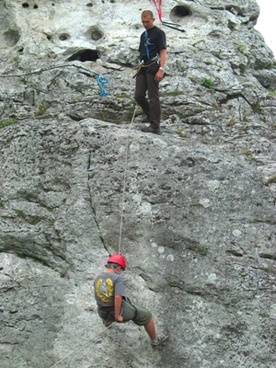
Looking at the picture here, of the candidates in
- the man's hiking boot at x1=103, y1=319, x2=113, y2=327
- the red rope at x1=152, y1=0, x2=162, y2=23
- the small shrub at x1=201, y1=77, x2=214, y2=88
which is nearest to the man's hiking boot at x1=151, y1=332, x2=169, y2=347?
the man's hiking boot at x1=103, y1=319, x2=113, y2=327

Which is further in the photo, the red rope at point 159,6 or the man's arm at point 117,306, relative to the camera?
the red rope at point 159,6

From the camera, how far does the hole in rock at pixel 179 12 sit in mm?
17203

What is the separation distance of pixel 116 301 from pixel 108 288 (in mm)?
262

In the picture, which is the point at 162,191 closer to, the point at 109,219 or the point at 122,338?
the point at 109,219

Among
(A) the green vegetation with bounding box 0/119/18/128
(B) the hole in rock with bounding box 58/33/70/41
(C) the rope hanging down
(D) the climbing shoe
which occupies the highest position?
(C) the rope hanging down

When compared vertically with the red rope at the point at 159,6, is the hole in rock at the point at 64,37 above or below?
below

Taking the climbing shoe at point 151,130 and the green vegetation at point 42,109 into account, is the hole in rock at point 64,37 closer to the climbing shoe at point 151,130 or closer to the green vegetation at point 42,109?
the green vegetation at point 42,109

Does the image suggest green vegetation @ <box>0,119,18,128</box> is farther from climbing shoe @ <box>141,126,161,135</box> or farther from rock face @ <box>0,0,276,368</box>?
climbing shoe @ <box>141,126,161,135</box>

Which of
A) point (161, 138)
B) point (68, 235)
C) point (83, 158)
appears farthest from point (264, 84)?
point (68, 235)

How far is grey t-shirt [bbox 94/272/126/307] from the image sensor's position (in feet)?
33.0

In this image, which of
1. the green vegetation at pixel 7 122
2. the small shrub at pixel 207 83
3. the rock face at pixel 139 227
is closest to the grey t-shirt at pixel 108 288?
the rock face at pixel 139 227

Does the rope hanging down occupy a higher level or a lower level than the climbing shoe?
higher

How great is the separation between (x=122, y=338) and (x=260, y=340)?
2.43 meters

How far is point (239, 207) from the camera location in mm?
11500
